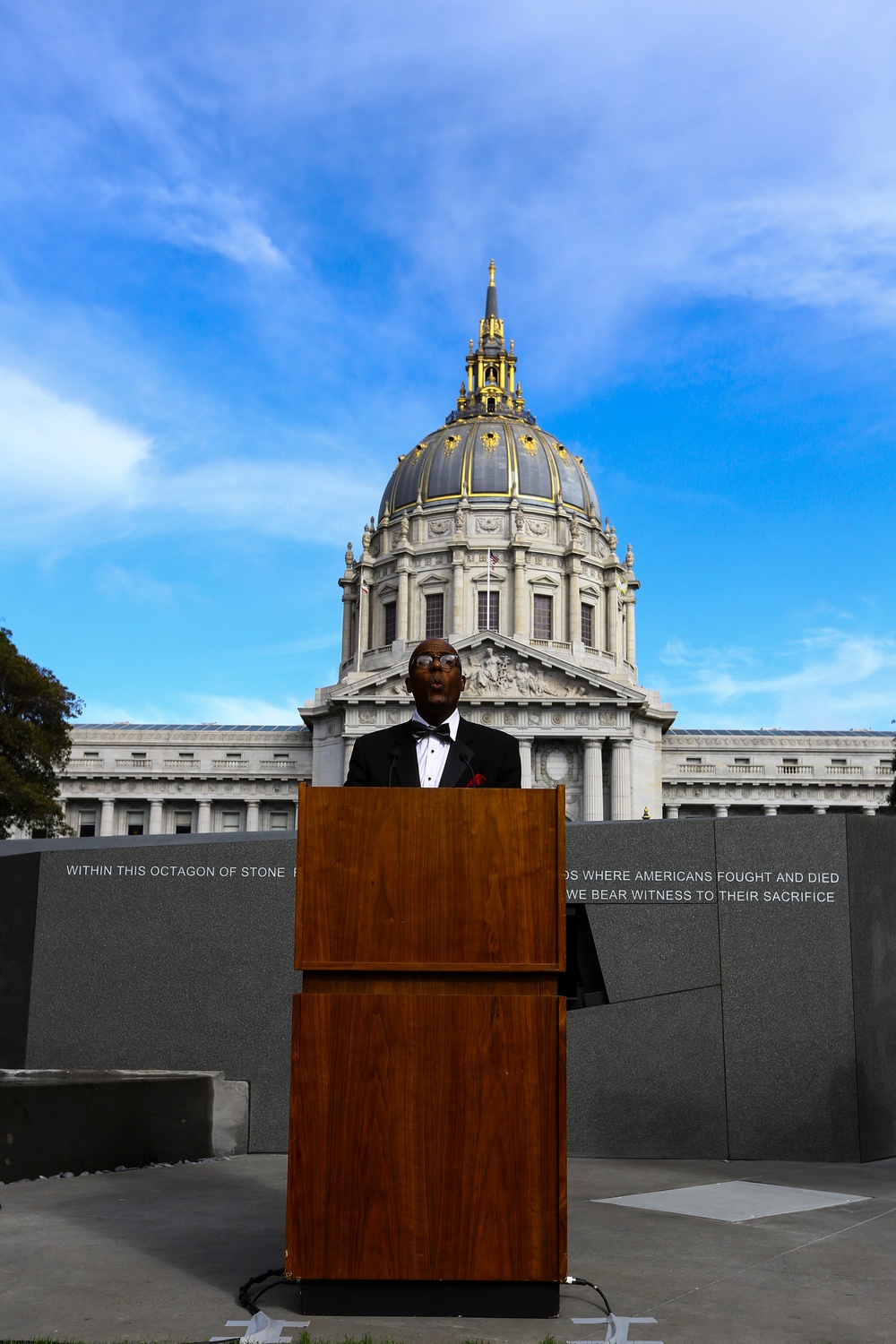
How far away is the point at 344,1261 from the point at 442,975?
1153 mm

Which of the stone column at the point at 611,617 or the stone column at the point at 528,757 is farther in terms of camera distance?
the stone column at the point at 611,617

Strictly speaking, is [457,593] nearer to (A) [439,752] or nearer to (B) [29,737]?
(B) [29,737]

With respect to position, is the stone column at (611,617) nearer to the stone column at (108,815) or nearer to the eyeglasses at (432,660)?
the stone column at (108,815)

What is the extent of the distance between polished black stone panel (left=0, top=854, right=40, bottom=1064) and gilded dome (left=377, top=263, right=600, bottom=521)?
72.4 meters

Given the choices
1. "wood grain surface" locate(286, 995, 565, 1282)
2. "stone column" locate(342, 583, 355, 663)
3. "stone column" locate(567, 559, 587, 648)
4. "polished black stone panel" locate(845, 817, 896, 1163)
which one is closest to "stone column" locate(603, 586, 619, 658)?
"stone column" locate(567, 559, 587, 648)

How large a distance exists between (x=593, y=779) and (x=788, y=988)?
164 feet

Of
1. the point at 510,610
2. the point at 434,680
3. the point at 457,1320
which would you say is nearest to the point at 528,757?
the point at 510,610

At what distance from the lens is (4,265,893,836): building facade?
60875mm

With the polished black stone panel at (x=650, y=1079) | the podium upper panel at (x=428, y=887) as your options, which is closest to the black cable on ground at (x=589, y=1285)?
the podium upper panel at (x=428, y=887)

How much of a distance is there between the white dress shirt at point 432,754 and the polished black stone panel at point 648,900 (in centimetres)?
487

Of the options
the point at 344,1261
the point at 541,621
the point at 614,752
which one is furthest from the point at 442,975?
the point at 541,621

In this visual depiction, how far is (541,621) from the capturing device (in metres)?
78.5

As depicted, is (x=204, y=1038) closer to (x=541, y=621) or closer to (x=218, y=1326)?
(x=218, y=1326)

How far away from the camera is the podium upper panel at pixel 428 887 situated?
494 centimetres
